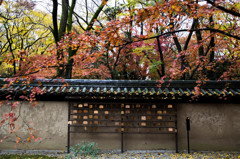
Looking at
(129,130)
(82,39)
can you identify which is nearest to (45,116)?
(129,130)

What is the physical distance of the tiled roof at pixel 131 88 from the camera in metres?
7.02

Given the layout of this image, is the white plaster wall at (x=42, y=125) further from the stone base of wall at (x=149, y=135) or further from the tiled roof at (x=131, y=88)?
the tiled roof at (x=131, y=88)

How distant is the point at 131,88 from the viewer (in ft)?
25.0

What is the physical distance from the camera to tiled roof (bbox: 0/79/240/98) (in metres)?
7.02

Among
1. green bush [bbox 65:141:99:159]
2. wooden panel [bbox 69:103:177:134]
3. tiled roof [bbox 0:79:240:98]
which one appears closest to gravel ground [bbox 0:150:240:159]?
green bush [bbox 65:141:99:159]

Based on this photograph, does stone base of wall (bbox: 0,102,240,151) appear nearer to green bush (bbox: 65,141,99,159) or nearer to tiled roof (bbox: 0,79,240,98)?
green bush (bbox: 65,141,99,159)

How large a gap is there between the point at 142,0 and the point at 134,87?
7.31 meters

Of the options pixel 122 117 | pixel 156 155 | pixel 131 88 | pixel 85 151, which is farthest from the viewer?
pixel 122 117

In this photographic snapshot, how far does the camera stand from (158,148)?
7.77 m

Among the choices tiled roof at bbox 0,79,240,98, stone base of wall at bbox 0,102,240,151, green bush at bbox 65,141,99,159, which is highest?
tiled roof at bbox 0,79,240,98

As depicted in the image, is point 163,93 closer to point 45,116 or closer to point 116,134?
point 116,134

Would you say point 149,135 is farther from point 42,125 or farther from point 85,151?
point 42,125

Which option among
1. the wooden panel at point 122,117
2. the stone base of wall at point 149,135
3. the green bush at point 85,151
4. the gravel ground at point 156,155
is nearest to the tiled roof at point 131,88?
the wooden panel at point 122,117

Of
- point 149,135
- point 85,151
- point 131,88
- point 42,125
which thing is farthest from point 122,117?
point 42,125
